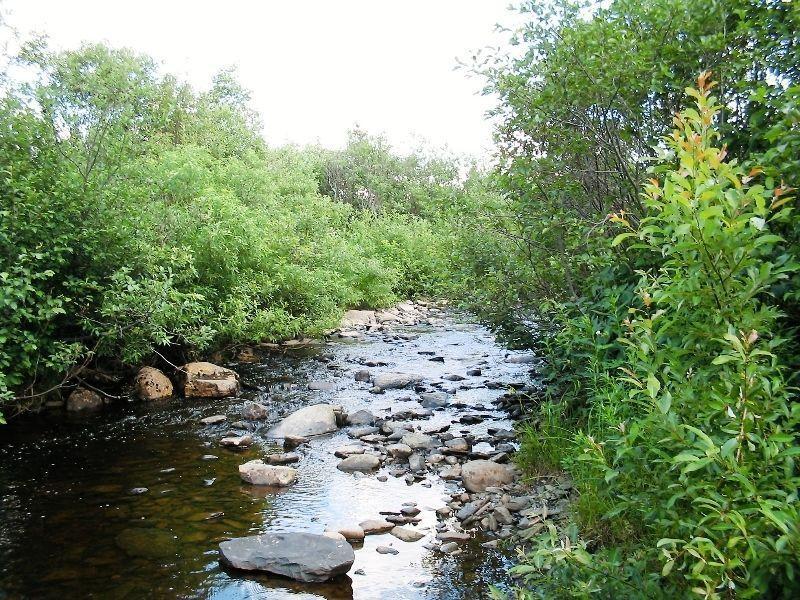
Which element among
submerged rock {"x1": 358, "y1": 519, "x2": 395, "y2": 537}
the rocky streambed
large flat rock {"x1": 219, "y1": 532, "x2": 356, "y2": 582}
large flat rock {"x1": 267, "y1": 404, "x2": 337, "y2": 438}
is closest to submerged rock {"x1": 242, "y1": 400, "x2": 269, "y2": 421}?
the rocky streambed

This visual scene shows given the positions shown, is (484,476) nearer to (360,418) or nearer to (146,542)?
(360,418)

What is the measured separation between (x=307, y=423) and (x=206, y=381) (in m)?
3.01

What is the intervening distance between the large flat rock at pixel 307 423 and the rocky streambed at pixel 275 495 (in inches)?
1.0

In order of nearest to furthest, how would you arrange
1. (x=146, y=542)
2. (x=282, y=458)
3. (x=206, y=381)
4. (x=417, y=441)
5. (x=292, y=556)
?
(x=292, y=556), (x=146, y=542), (x=282, y=458), (x=417, y=441), (x=206, y=381)

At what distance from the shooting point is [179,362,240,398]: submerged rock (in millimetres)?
11133

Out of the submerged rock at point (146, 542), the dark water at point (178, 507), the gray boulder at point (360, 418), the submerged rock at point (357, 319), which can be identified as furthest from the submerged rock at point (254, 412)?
the submerged rock at point (357, 319)

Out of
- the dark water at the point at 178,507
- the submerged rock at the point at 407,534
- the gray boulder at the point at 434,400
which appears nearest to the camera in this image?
the dark water at the point at 178,507

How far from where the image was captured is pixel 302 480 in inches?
287

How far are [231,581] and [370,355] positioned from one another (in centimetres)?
1031

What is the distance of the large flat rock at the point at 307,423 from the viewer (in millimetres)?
9008

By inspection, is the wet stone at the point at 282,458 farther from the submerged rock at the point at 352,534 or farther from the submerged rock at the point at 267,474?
the submerged rock at the point at 352,534

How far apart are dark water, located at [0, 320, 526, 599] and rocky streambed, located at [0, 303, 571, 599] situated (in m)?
0.02

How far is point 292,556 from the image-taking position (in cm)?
520

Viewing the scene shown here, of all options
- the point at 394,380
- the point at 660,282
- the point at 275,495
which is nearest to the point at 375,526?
the point at 275,495
